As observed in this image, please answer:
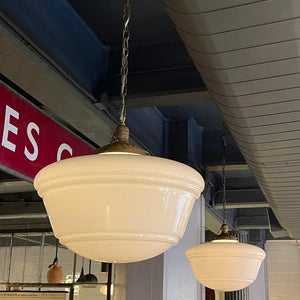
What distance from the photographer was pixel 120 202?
1.07m

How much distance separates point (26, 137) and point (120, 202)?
161 cm

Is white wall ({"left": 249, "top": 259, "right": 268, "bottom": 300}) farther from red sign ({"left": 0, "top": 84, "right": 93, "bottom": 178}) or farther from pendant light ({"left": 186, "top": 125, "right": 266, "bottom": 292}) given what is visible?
red sign ({"left": 0, "top": 84, "right": 93, "bottom": 178})

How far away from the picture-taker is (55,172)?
1121mm

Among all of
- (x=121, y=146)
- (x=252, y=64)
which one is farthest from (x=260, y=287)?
(x=121, y=146)

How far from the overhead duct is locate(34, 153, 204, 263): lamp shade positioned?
0.60m

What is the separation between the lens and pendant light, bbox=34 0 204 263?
1.07 meters

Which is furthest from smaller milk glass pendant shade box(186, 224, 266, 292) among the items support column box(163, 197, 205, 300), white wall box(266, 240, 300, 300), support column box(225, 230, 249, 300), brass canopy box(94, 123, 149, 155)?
white wall box(266, 240, 300, 300)

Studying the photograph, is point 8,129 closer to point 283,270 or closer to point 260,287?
point 260,287

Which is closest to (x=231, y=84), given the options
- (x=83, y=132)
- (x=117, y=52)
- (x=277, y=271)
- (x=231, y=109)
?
(x=231, y=109)

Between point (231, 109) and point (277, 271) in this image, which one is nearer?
point (231, 109)

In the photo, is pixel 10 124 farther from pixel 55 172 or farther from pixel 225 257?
pixel 55 172

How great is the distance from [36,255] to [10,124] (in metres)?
8.06

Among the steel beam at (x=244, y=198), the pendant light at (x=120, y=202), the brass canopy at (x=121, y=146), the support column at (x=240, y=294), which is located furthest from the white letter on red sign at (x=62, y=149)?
the support column at (x=240, y=294)

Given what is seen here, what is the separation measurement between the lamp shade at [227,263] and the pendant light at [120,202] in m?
1.32
